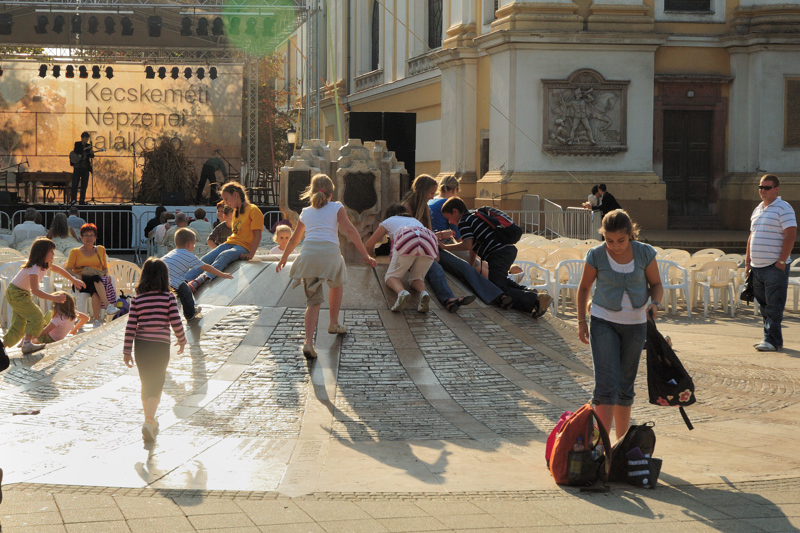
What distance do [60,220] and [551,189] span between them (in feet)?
40.6

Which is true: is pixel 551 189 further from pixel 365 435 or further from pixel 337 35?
pixel 337 35

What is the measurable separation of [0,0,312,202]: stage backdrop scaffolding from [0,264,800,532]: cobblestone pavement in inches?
657

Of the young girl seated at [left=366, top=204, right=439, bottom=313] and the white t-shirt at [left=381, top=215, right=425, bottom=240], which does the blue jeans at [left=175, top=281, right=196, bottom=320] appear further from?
the white t-shirt at [left=381, top=215, right=425, bottom=240]

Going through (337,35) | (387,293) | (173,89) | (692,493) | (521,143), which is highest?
(337,35)

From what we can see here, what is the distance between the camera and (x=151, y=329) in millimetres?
Result: 7277

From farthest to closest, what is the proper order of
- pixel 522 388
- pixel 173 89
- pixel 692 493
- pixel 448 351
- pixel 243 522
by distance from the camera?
pixel 173 89 → pixel 448 351 → pixel 522 388 → pixel 692 493 → pixel 243 522

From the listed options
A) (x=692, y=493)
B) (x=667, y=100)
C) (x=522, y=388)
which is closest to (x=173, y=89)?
(x=667, y=100)

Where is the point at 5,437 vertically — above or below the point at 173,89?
below

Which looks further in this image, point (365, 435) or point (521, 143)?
point (521, 143)

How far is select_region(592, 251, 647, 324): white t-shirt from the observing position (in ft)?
20.9

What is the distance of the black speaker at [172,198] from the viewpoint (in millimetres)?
27344

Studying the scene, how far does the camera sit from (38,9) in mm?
26953

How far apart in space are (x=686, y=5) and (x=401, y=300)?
1896 cm

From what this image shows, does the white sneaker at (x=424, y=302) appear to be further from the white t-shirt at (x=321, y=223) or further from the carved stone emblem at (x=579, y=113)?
the carved stone emblem at (x=579, y=113)
